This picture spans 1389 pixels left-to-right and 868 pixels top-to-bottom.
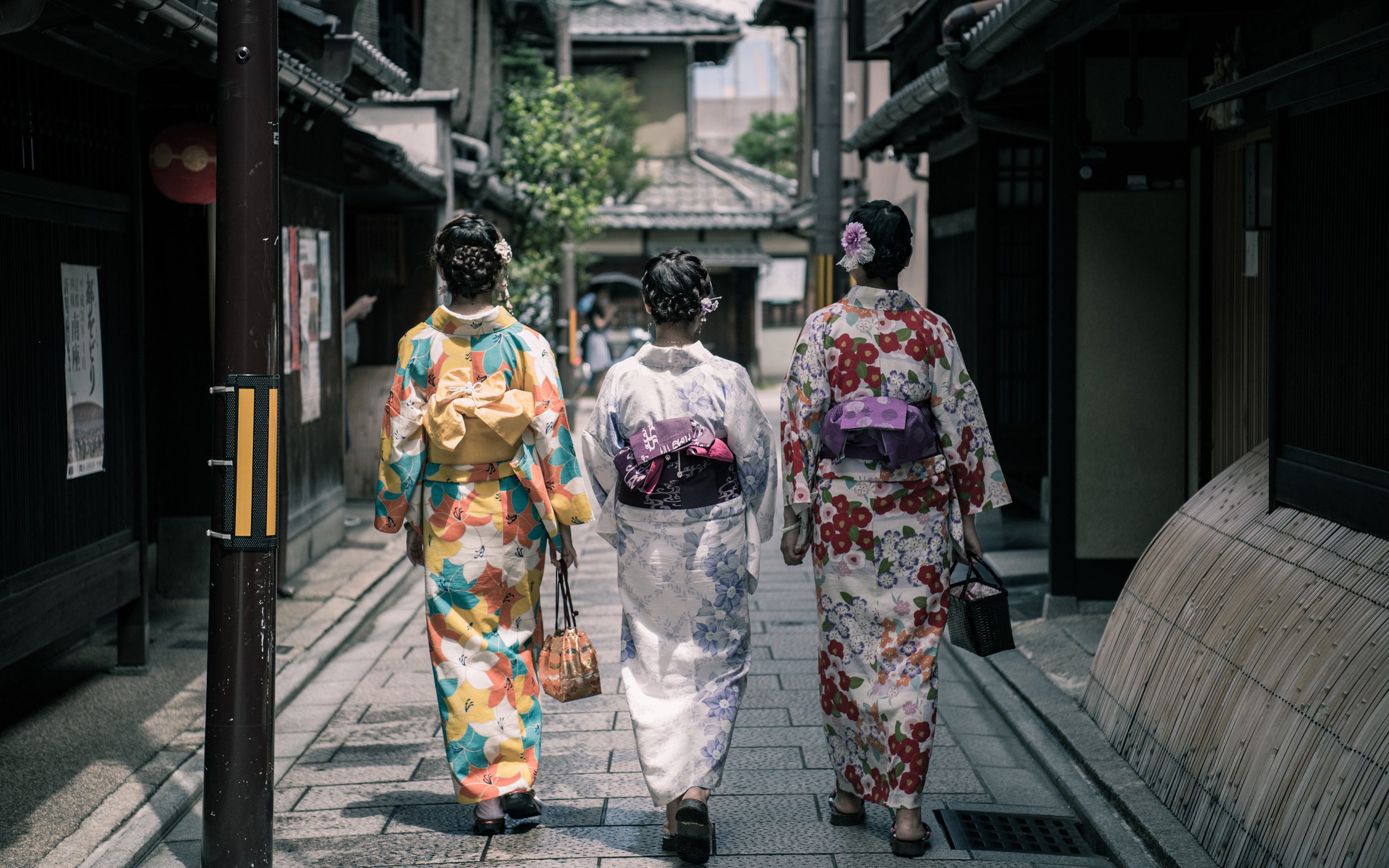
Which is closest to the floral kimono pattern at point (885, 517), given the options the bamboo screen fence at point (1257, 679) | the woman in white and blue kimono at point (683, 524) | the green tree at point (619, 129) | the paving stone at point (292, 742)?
the woman in white and blue kimono at point (683, 524)

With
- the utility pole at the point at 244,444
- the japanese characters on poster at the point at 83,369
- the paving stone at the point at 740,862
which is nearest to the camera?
the utility pole at the point at 244,444

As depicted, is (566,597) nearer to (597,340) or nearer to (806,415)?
(806,415)

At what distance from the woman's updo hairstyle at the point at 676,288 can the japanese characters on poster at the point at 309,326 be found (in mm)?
6239

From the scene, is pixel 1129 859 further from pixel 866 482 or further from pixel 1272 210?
pixel 1272 210

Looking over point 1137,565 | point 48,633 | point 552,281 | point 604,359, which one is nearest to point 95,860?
point 48,633

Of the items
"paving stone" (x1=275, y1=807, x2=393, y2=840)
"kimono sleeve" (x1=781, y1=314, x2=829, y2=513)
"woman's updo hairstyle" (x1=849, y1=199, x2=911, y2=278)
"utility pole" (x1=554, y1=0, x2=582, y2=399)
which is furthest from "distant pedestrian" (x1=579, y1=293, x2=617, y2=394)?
"woman's updo hairstyle" (x1=849, y1=199, x2=911, y2=278)

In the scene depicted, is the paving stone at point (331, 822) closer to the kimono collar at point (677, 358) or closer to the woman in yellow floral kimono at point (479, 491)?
the woman in yellow floral kimono at point (479, 491)

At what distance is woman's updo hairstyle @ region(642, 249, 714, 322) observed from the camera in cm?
507

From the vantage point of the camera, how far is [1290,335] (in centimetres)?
512

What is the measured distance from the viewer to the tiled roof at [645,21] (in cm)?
3428

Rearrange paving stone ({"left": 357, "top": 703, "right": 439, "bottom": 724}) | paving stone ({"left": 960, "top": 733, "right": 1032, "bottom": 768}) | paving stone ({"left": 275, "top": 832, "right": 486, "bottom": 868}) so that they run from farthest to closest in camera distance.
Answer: paving stone ({"left": 357, "top": 703, "right": 439, "bottom": 724}), paving stone ({"left": 960, "top": 733, "right": 1032, "bottom": 768}), paving stone ({"left": 275, "top": 832, "right": 486, "bottom": 868})

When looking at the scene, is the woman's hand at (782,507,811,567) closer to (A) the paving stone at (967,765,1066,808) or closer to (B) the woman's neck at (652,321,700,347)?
(B) the woman's neck at (652,321,700,347)

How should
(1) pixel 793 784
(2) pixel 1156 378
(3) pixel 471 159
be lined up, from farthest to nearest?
(3) pixel 471 159 → (2) pixel 1156 378 → (1) pixel 793 784

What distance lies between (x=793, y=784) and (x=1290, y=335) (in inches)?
108
